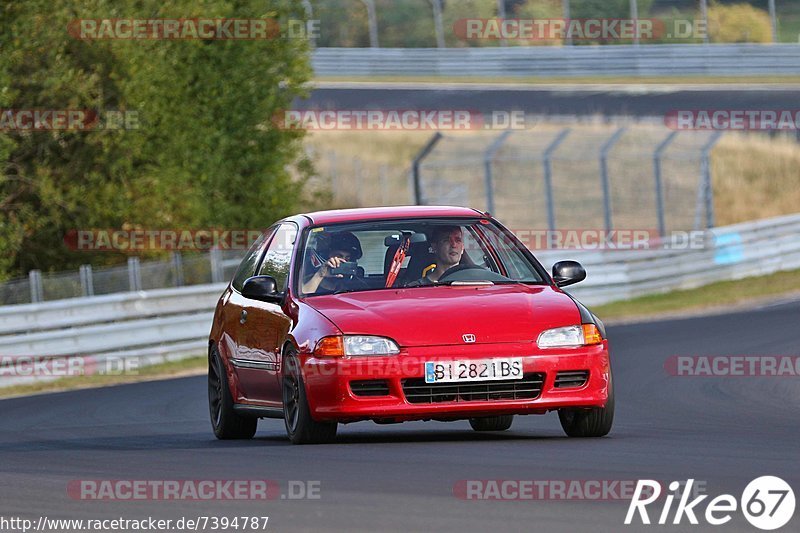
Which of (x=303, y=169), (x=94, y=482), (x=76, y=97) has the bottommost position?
(x=303, y=169)

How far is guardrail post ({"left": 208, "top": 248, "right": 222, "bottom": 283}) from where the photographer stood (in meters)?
23.9

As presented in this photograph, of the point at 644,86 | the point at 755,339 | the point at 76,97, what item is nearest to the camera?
the point at 755,339

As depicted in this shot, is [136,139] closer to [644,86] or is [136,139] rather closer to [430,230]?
[430,230]

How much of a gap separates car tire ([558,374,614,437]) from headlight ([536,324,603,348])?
10.9 inches

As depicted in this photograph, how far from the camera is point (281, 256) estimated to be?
436 inches

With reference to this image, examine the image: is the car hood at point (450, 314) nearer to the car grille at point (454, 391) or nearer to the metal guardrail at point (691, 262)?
the car grille at point (454, 391)

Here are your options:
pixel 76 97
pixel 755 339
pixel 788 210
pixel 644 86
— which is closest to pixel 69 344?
pixel 76 97

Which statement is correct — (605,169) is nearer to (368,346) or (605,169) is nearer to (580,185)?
(580,185)

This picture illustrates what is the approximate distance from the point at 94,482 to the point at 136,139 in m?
18.1

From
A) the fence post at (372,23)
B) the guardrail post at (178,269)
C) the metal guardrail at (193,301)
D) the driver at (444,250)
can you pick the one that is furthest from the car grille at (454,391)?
the fence post at (372,23)

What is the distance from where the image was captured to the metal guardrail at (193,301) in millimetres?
20641

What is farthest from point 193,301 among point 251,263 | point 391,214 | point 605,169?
point 391,214

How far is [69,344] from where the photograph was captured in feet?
68.0

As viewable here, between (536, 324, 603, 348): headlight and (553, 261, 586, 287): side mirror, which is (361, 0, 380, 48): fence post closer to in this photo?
(553, 261, 586, 287): side mirror
